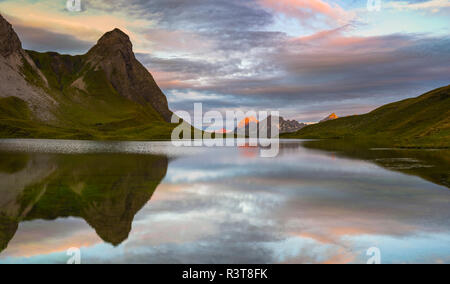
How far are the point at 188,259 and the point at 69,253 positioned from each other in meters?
4.88

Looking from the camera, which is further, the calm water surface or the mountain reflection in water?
the mountain reflection in water

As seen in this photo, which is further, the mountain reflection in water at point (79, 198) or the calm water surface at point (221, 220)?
the mountain reflection in water at point (79, 198)

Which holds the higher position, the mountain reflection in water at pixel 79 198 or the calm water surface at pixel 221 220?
the mountain reflection in water at pixel 79 198

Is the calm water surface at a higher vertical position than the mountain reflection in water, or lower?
lower

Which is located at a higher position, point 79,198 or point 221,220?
point 79,198

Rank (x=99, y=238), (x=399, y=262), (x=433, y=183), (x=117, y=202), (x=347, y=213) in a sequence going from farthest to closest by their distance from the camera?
(x=433, y=183) < (x=117, y=202) < (x=347, y=213) < (x=99, y=238) < (x=399, y=262)

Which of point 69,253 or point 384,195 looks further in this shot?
point 384,195

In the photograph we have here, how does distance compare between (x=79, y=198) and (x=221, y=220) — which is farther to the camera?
(x=79, y=198)

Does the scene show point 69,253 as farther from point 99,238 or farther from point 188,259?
point 188,259
